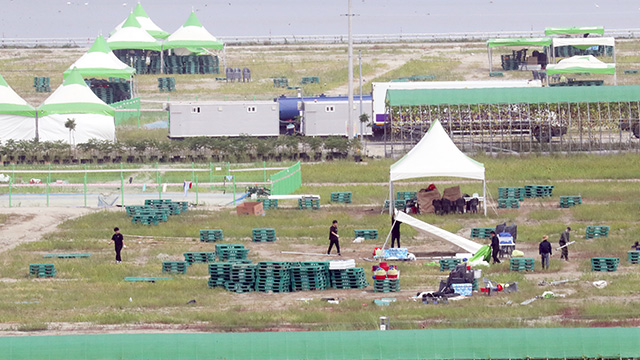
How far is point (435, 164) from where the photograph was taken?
140 ft

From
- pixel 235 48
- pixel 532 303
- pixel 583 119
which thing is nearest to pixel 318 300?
pixel 532 303

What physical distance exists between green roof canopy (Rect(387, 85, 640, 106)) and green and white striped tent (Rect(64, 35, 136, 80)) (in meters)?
28.7

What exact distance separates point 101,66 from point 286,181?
38.3 meters

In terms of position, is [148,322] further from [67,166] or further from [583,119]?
[583,119]

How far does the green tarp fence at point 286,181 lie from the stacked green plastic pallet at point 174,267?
1434 centimetres

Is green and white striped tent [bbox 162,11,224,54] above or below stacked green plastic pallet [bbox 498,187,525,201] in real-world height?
above

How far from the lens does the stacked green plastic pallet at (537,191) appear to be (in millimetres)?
46844

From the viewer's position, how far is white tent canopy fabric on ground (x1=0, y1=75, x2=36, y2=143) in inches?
Answer: 2564

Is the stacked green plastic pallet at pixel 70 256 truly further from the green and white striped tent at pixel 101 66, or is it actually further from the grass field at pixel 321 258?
the green and white striped tent at pixel 101 66

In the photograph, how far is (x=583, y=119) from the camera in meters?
61.3

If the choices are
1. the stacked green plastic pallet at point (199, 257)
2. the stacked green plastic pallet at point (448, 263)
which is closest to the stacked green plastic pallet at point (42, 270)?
the stacked green plastic pallet at point (199, 257)

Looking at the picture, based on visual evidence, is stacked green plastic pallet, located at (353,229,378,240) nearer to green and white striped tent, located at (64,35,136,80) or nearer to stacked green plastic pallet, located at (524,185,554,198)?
stacked green plastic pallet, located at (524,185,554,198)

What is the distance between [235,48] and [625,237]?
267 feet

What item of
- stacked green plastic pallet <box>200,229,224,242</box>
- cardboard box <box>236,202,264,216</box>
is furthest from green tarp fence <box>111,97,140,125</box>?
stacked green plastic pallet <box>200,229,224,242</box>
